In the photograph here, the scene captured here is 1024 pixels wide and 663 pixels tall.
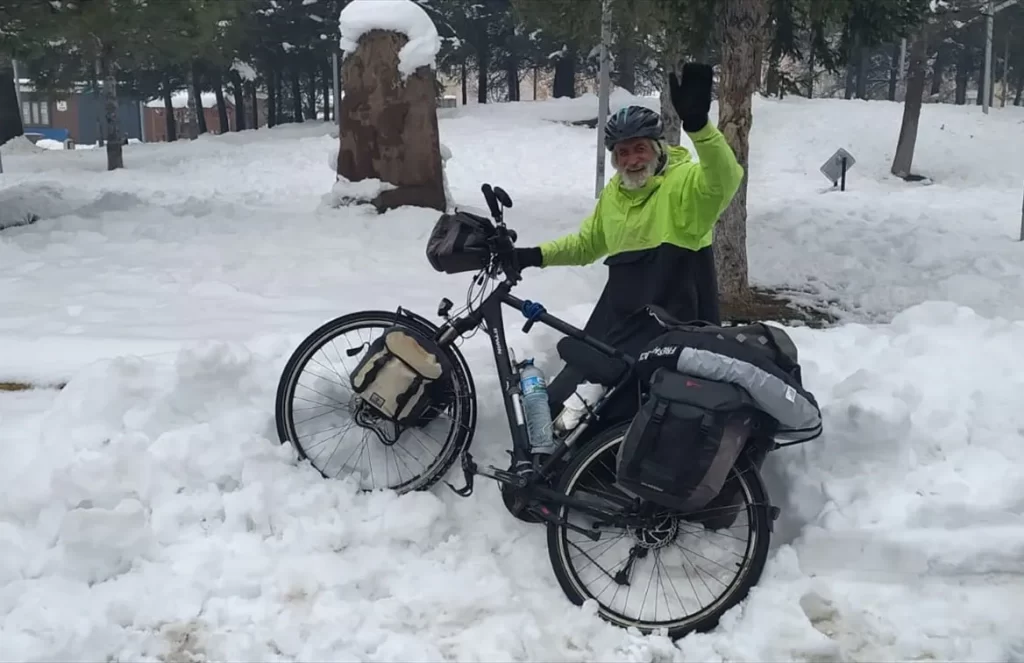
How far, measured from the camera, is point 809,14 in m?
8.31

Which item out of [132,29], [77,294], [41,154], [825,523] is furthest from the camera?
[41,154]

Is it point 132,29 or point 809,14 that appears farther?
point 132,29

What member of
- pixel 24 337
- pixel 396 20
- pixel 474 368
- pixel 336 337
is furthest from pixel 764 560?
pixel 396 20

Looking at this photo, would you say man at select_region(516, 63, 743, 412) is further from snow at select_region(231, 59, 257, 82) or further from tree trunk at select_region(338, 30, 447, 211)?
snow at select_region(231, 59, 257, 82)

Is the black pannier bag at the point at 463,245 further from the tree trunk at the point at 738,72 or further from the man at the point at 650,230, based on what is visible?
the tree trunk at the point at 738,72

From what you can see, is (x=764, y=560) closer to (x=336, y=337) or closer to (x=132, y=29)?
(x=336, y=337)

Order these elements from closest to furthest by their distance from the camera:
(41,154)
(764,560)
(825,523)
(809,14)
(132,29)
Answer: (764,560) → (825,523) → (809,14) → (132,29) → (41,154)

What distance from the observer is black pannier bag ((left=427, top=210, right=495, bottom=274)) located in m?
3.63

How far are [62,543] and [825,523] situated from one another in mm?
2865

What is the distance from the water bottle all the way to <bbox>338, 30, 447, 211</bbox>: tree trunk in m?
6.78

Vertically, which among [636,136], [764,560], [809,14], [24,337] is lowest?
[764,560]

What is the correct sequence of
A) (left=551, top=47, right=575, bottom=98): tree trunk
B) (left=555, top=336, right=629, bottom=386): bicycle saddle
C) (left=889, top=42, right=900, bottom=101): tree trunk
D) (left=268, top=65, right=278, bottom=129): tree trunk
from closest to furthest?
(left=555, top=336, right=629, bottom=386): bicycle saddle
(left=268, top=65, right=278, bottom=129): tree trunk
(left=551, top=47, right=575, bottom=98): tree trunk
(left=889, top=42, right=900, bottom=101): tree trunk

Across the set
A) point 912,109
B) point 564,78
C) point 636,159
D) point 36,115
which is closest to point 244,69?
point 564,78

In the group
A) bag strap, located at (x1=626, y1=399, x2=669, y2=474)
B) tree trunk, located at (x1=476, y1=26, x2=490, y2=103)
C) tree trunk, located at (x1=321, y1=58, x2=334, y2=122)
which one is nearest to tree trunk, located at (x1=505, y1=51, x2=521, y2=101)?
tree trunk, located at (x1=476, y1=26, x2=490, y2=103)
